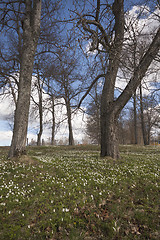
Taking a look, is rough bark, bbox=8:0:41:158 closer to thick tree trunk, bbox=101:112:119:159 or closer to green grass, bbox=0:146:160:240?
green grass, bbox=0:146:160:240

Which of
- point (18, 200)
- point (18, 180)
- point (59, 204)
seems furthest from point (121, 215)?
point (18, 180)

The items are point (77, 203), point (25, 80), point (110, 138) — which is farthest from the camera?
point (110, 138)

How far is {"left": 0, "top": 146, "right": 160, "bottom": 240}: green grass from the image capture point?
3959mm

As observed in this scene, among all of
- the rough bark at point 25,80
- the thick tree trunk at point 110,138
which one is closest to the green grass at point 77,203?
the rough bark at point 25,80

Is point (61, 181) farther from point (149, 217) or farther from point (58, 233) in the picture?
point (149, 217)

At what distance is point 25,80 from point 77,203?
7558 millimetres

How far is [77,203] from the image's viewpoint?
16.1 ft

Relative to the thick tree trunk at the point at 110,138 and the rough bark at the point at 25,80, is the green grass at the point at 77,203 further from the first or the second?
the thick tree trunk at the point at 110,138

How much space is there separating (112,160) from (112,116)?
2991mm

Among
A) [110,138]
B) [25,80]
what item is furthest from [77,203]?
[25,80]

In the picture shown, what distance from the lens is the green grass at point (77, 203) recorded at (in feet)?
13.0

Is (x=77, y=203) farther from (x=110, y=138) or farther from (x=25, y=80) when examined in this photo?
(x=25, y=80)

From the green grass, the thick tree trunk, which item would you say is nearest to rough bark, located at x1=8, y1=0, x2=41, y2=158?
the green grass

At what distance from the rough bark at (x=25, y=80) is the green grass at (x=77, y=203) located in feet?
4.85
